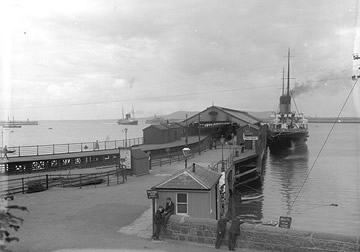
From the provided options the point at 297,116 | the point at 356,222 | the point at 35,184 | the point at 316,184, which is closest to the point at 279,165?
the point at 316,184

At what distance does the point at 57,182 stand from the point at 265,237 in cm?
1925

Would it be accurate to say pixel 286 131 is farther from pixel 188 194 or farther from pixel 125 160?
pixel 188 194

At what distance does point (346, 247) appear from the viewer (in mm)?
11961

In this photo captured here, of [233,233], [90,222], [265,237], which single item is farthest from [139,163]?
[265,237]

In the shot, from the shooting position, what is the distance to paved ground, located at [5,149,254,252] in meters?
13.2

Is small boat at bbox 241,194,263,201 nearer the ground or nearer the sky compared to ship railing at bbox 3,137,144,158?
nearer the ground

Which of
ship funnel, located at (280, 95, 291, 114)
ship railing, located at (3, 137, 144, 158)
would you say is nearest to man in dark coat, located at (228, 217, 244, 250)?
ship railing, located at (3, 137, 144, 158)

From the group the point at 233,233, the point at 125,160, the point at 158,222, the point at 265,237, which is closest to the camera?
the point at 265,237

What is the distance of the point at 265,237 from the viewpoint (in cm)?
1316

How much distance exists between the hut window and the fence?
38.8 feet

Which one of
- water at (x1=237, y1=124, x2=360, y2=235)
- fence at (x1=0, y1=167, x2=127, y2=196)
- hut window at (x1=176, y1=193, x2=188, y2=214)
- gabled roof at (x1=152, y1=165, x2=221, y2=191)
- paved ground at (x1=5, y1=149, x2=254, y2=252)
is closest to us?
paved ground at (x1=5, y1=149, x2=254, y2=252)

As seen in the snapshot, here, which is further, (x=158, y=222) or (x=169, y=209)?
(x=169, y=209)

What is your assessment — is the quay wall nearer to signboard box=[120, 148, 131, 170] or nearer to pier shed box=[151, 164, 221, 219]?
pier shed box=[151, 164, 221, 219]

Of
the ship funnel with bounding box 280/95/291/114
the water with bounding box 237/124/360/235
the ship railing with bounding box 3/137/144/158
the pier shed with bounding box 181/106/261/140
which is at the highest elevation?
the ship funnel with bounding box 280/95/291/114
